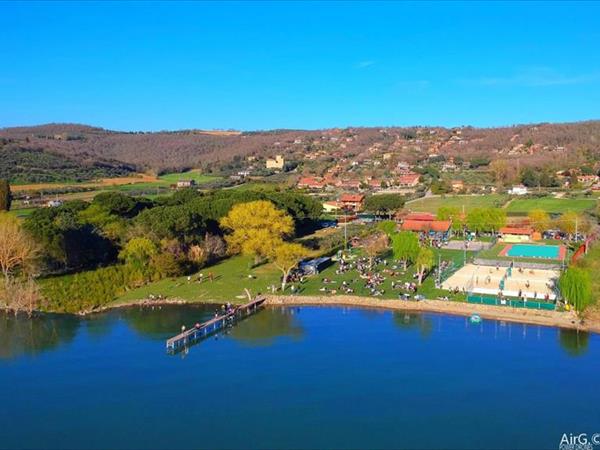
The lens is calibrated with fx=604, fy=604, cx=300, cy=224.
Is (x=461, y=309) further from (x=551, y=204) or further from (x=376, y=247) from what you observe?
(x=551, y=204)

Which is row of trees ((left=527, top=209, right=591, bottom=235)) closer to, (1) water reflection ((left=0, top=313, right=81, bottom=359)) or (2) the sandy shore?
(2) the sandy shore

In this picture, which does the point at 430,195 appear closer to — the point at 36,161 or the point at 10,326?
the point at 36,161

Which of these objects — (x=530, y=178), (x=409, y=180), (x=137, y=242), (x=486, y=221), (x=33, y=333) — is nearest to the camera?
(x=33, y=333)

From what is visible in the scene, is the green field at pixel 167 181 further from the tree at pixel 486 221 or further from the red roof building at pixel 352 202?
the tree at pixel 486 221

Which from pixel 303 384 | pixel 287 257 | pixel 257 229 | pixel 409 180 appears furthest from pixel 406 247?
pixel 409 180

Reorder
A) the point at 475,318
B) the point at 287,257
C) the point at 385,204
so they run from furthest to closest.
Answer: the point at 385,204 → the point at 287,257 → the point at 475,318

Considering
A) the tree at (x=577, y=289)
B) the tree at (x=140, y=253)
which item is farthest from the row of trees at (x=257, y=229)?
the tree at (x=577, y=289)

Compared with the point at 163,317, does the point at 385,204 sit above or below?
above

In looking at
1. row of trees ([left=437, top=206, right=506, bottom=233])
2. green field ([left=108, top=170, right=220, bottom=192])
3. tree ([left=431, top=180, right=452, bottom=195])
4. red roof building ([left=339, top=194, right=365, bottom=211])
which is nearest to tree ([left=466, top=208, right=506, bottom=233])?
row of trees ([left=437, top=206, right=506, bottom=233])
